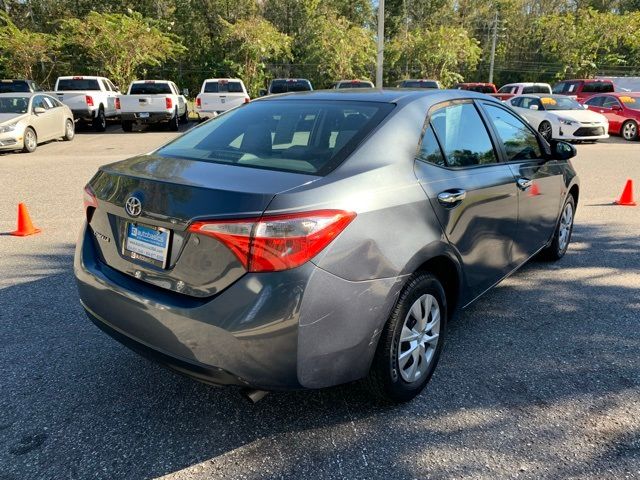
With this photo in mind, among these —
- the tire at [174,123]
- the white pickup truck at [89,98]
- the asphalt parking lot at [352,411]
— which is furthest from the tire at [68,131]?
the asphalt parking lot at [352,411]

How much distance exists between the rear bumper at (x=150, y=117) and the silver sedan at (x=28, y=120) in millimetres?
2962

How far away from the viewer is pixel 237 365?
7.44ft

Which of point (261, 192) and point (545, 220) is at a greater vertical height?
point (261, 192)

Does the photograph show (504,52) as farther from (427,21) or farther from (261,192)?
(261,192)

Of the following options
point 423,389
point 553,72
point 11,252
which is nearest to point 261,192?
point 423,389

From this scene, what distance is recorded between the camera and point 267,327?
2193 mm

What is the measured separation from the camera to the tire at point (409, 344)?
103 inches

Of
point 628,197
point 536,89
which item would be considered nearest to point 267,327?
point 628,197

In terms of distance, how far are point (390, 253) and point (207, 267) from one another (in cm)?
84

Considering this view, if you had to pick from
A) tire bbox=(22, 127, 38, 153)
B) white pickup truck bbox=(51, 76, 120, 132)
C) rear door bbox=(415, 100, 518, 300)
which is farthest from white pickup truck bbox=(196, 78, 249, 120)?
rear door bbox=(415, 100, 518, 300)

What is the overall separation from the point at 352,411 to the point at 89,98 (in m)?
19.5

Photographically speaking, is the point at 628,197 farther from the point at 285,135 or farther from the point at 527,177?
the point at 285,135

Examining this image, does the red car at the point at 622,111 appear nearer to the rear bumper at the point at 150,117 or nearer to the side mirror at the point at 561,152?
the rear bumper at the point at 150,117

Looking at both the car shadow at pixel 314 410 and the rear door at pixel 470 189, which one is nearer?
the car shadow at pixel 314 410
